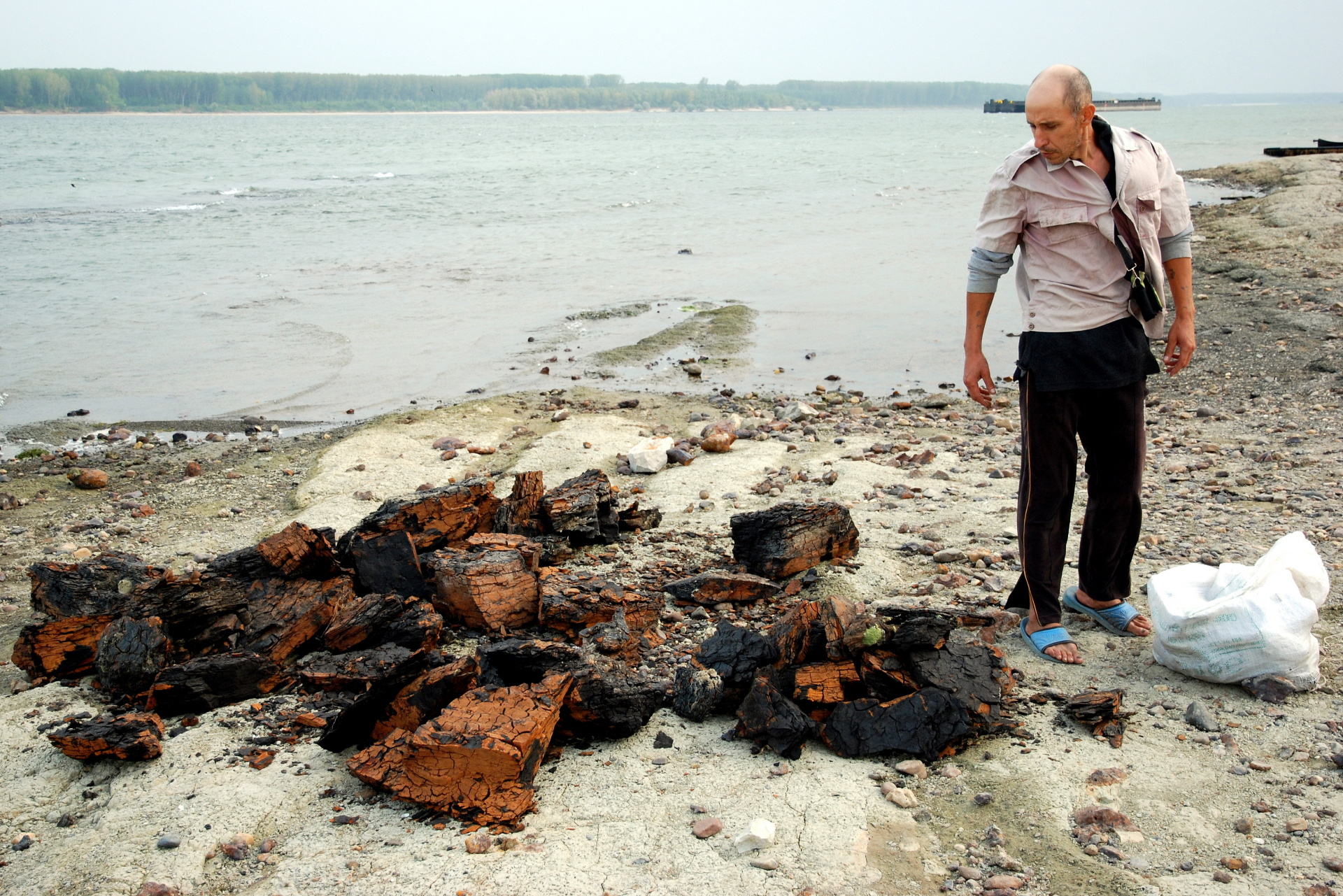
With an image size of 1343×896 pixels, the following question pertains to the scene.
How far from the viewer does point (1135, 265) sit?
10.2 feet

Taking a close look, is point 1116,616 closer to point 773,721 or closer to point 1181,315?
point 1181,315

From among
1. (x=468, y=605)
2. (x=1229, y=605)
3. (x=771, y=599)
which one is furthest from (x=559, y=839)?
(x=1229, y=605)

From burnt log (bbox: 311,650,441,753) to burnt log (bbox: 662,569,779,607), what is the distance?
132 cm

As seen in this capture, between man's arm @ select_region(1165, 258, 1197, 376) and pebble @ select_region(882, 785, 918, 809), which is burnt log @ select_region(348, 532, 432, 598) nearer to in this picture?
pebble @ select_region(882, 785, 918, 809)

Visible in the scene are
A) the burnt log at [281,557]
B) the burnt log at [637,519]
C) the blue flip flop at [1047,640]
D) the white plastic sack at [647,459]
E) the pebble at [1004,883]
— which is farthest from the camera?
the white plastic sack at [647,459]

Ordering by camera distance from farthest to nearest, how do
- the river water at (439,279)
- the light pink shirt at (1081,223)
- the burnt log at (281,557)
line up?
the river water at (439,279)
the burnt log at (281,557)
the light pink shirt at (1081,223)

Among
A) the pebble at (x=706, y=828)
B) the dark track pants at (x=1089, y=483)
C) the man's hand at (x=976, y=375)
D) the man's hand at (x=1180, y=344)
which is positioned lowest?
the pebble at (x=706, y=828)

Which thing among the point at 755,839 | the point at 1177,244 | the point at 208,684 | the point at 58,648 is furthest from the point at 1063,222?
the point at 58,648

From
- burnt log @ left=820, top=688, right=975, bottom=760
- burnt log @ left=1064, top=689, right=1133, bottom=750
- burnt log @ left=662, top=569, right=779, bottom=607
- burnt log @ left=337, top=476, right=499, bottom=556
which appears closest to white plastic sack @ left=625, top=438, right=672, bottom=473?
burnt log @ left=337, top=476, right=499, bottom=556

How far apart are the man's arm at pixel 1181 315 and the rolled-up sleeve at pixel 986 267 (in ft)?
1.01

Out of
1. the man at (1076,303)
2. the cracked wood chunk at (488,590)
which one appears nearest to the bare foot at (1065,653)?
the man at (1076,303)

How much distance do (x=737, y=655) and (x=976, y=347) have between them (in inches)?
57.5

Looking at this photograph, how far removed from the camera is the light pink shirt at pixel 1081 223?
308 cm

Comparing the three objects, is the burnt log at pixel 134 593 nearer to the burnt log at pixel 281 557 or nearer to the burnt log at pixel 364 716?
the burnt log at pixel 281 557
